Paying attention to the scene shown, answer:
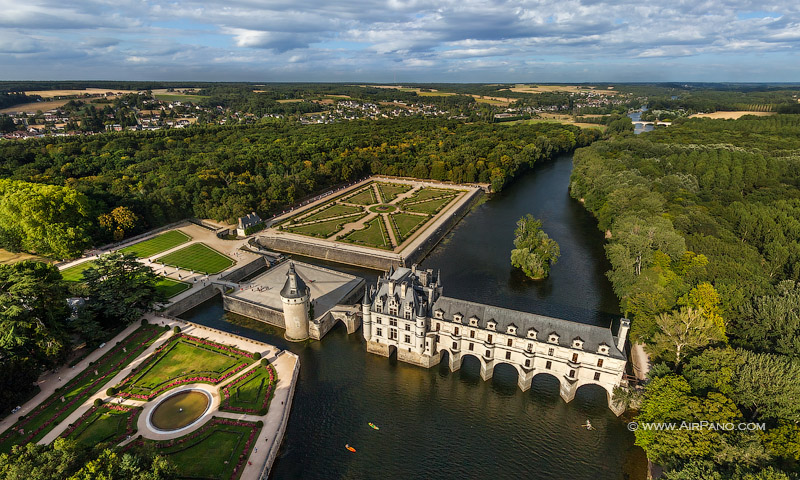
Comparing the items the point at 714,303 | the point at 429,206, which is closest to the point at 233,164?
the point at 429,206

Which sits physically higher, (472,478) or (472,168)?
(472,168)

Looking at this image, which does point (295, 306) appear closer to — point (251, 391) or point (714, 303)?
point (251, 391)

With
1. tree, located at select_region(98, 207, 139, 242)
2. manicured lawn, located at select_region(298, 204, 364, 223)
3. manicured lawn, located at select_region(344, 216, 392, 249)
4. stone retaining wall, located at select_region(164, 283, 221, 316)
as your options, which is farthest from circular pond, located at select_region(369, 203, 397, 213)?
tree, located at select_region(98, 207, 139, 242)

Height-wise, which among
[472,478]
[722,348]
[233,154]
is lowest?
[472,478]

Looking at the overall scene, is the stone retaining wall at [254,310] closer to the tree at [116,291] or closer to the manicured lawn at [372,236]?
the tree at [116,291]

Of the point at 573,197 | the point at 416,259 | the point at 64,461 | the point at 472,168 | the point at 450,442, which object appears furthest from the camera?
the point at 472,168

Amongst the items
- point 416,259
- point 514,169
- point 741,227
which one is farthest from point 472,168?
point 741,227

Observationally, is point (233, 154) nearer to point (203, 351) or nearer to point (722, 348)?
point (203, 351)

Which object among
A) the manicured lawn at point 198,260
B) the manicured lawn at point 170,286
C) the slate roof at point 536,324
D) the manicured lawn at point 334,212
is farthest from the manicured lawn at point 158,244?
the slate roof at point 536,324
